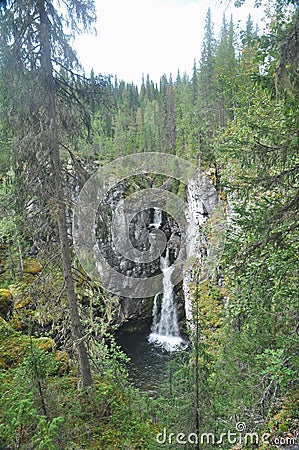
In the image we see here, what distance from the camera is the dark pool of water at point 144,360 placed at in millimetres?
15121

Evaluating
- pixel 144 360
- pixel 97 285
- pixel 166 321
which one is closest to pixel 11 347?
pixel 97 285

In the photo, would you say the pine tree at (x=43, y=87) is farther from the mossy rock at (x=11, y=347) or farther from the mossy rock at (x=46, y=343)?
the mossy rock at (x=46, y=343)

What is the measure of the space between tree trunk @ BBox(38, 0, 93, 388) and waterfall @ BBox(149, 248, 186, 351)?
13978 mm

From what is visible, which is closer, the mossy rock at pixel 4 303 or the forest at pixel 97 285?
the forest at pixel 97 285

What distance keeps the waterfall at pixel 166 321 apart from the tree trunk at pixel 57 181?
1398 centimetres

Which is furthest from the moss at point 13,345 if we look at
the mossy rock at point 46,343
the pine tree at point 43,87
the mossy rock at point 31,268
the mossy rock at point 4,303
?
the mossy rock at point 31,268

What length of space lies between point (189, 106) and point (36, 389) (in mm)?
32248

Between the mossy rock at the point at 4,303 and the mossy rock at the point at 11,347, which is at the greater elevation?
the mossy rock at the point at 4,303

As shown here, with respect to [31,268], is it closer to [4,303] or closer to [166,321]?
[166,321]

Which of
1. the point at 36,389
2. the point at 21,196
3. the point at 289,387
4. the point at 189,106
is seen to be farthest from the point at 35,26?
the point at 189,106

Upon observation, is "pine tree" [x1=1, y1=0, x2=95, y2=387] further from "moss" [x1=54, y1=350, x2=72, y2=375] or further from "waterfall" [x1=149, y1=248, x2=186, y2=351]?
"waterfall" [x1=149, y1=248, x2=186, y2=351]

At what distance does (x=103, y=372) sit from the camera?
6.54 meters

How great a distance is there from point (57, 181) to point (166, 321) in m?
17.7

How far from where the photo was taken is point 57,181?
17.9ft
